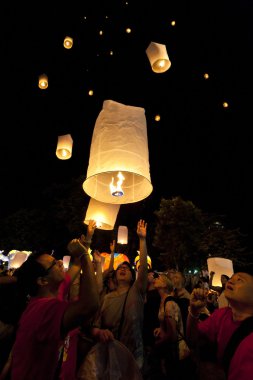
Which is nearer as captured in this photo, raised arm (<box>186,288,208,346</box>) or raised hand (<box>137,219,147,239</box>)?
raised arm (<box>186,288,208,346</box>)

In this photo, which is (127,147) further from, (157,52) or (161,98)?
(161,98)

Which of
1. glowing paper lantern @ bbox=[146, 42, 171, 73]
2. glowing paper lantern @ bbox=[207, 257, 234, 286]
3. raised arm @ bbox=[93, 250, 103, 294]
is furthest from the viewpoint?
glowing paper lantern @ bbox=[207, 257, 234, 286]

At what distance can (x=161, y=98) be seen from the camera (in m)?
16.3

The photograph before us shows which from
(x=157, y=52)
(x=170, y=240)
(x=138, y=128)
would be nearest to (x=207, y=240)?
(x=170, y=240)

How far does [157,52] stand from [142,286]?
4.39 metres

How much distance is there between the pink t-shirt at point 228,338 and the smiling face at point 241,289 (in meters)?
0.19

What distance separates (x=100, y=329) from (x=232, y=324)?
1.12 m

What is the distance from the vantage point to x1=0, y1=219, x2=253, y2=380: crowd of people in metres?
1.69

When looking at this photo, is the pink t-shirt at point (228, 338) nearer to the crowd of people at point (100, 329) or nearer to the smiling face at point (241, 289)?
the crowd of people at point (100, 329)

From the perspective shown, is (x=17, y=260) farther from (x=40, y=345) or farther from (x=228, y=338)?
(x=228, y=338)

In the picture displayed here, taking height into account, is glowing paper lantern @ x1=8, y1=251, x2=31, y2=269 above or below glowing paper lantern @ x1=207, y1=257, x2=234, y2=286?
above

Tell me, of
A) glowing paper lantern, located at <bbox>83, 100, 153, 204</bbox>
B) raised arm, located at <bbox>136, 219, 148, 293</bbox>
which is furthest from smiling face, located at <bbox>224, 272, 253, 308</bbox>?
glowing paper lantern, located at <bbox>83, 100, 153, 204</bbox>

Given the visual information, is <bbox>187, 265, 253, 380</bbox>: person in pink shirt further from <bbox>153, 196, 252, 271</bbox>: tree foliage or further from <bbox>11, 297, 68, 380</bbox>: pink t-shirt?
<bbox>153, 196, 252, 271</bbox>: tree foliage

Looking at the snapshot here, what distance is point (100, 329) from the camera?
2.34 m
